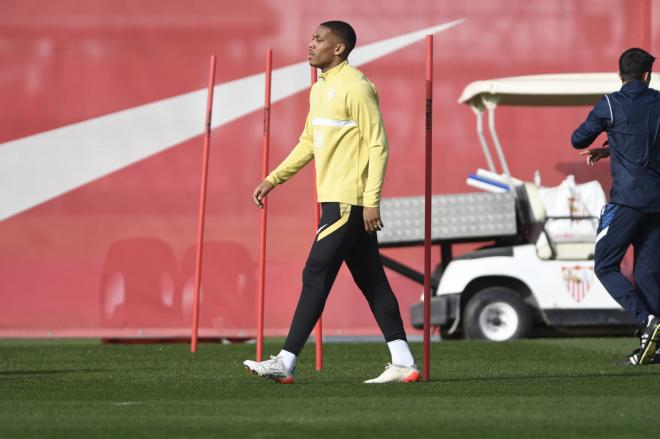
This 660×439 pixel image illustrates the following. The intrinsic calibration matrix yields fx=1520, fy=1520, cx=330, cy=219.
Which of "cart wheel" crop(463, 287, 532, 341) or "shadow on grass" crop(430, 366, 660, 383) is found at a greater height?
"cart wheel" crop(463, 287, 532, 341)

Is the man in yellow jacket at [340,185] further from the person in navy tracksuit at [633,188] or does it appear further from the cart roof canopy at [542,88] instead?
the cart roof canopy at [542,88]

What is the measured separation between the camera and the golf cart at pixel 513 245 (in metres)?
12.1

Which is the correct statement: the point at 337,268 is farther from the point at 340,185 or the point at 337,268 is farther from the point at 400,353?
the point at 400,353

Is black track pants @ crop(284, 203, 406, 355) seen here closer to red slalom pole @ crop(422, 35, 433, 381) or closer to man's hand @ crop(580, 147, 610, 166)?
red slalom pole @ crop(422, 35, 433, 381)

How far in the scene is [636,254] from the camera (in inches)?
353

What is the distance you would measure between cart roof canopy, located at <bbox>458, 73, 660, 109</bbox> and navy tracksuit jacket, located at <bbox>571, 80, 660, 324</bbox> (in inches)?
139

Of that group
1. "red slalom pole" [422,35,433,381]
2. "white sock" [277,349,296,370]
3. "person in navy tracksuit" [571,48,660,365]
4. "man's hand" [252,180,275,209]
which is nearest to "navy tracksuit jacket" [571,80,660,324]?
"person in navy tracksuit" [571,48,660,365]

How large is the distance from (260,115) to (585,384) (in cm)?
622

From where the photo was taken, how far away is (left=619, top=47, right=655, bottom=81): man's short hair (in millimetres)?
8789

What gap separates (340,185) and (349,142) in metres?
0.21

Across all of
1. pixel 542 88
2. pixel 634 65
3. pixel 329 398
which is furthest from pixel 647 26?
pixel 329 398

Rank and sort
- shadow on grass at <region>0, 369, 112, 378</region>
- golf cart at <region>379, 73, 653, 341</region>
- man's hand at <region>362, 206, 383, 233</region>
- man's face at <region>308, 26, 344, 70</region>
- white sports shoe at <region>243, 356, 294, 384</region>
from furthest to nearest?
golf cart at <region>379, 73, 653, 341</region>, shadow on grass at <region>0, 369, 112, 378</region>, man's face at <region>308, 26, 344, 70</region>, white sports shoe at <region>243, 356, 294, 384</region>, man's hand at <region>362, 206, 383, 233</region>

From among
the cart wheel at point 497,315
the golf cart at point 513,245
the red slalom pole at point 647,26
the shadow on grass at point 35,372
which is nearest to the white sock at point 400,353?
the shadow on grass at point 35,372

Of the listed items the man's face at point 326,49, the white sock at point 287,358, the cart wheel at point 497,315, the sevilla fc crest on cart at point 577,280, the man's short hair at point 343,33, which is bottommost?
the white sock at point 287,358
